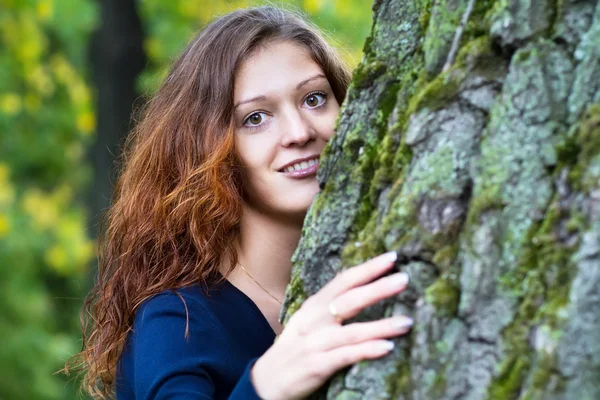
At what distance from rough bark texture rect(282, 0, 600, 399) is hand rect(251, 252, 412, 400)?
0.03m

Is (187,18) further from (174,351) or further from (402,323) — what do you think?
(402,323)

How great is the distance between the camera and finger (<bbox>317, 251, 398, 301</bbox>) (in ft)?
5.43

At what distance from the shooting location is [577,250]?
4.57 feet

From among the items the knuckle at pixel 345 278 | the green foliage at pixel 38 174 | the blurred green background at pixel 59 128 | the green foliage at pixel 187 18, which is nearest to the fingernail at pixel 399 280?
the knuckle at pixel 345 278

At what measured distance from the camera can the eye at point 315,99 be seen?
263 centimetres

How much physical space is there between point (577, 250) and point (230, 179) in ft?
4.73

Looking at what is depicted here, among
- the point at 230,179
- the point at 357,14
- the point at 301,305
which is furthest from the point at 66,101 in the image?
the point at 301,305

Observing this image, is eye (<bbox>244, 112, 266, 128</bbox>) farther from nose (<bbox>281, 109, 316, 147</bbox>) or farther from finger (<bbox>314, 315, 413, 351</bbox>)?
finger (<bbox>314, 315, 413, 351</bbox>)

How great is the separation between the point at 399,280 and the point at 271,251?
114cm

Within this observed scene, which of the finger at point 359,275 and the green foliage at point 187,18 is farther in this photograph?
the green foliage at point 187,18

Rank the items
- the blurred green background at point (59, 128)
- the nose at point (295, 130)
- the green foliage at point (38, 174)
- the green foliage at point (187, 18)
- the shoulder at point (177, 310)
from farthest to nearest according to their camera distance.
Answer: the green foliage at point (38, 174) → the green foliage at point (187, 18) → the blurred green background at point (59, 128) → the nose at point (295, 130) → the shoulder at point (177, 310)

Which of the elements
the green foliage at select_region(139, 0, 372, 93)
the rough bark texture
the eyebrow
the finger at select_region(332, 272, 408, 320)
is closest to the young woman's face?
the eyebrow

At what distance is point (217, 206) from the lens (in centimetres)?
266

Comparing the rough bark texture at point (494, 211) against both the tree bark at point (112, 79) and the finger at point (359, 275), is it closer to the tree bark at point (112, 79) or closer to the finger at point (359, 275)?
the finger at point (359, 275)
